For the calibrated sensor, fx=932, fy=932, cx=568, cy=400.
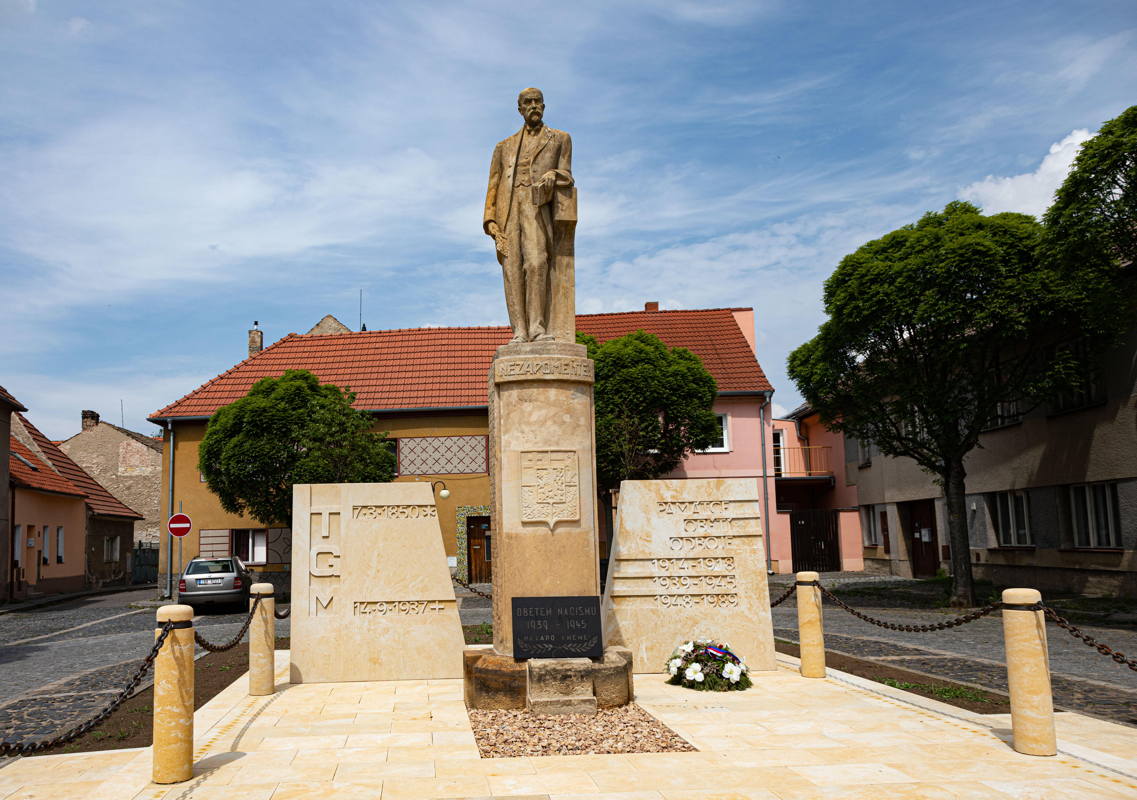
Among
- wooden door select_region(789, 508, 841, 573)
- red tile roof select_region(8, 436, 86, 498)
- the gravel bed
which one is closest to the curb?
red tile roof select_region(8, 436, 86, 498)

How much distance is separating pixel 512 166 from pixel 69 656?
1036 cm

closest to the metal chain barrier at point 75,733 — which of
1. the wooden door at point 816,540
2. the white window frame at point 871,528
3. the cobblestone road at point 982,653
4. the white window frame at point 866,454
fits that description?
the cobblestone road at point 982,653

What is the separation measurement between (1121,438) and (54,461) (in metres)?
33.2

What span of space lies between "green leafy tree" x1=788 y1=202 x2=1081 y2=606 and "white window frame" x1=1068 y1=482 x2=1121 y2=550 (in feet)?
8.48

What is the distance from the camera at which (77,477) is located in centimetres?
3497

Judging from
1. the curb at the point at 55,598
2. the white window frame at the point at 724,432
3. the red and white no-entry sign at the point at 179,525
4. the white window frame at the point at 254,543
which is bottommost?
the curb at the point at 55,598

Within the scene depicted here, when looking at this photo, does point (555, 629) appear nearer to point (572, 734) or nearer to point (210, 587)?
point (572, 734)

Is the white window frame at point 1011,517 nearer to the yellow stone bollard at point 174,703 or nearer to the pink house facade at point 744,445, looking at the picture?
the pink house facade at point 744,445

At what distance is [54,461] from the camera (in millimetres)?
33656

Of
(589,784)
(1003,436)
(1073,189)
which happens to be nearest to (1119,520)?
(1003,436)

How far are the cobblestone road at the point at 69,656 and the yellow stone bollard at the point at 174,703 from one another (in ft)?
8.69

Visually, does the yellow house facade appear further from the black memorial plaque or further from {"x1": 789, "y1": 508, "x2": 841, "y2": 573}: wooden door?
the black memorial plaque

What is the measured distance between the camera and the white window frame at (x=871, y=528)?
30625 millimetres

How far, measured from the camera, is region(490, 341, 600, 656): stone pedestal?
858cm
